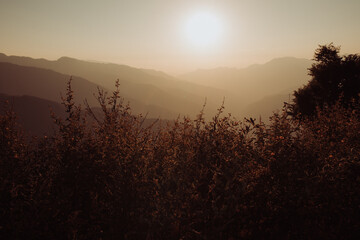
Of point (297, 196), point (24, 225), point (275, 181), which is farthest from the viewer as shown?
point (275, 181)

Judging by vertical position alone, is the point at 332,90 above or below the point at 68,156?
above

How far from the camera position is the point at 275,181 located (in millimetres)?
4199

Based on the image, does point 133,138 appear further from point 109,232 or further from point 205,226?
point 205,226

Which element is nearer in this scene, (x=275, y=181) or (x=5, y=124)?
(x=275, y=181)

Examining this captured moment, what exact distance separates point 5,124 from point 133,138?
2.82 meters

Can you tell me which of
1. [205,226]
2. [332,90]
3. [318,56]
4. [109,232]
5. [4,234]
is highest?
[318,56]

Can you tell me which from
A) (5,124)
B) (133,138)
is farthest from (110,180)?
(5,124)

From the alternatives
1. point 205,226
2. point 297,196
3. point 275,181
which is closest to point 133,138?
point 205,226

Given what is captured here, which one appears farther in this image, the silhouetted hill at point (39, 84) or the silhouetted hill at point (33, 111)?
the silhouetted hill at point (39, 84)

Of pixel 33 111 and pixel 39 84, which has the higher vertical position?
pixel 39 84

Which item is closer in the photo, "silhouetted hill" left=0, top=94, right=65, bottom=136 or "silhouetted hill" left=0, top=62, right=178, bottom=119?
"silhouetted hill" left=0, top=94, right=65, bottom=136

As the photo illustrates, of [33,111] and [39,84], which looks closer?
[33,111]

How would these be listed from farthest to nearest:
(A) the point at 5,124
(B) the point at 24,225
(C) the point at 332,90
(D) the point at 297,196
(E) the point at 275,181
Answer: (C) the point at 332,90 → (A) the point at 5,124 → (E) the point at 275,181 → (D) the point at 297,196 → (B) the point at 24,225

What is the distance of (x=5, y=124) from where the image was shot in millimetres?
4941
